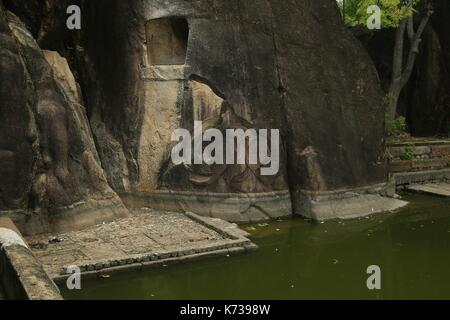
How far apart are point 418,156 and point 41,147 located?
9.25 m

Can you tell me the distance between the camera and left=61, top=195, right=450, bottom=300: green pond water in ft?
19.2

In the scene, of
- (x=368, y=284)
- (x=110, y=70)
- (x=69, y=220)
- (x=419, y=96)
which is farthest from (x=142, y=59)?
(x=419, y=96)

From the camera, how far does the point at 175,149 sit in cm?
919

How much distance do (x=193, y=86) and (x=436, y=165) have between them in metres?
7.27

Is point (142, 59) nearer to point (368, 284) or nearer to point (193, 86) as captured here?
point (193, 86)

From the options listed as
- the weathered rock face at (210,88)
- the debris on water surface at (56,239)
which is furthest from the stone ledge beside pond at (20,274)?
the weathered rock face at (210,88)

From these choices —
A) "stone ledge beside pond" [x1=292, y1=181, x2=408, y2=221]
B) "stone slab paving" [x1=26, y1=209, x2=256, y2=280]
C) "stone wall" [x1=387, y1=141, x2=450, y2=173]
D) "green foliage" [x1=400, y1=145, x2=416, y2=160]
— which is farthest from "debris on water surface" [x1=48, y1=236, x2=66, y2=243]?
"green foliage" [x1=400, y1=145, x2=416, y2=160]

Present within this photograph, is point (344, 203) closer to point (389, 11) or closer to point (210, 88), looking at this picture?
point (210, 88)

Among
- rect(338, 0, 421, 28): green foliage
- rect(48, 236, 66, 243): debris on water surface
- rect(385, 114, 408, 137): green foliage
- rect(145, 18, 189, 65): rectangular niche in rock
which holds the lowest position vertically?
rect(48, 236, 66, 243): debris on water surface

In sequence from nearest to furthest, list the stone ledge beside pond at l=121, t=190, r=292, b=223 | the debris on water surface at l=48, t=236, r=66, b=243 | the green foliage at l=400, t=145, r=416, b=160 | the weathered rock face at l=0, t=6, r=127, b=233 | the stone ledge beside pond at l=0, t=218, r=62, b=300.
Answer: the stone ledge beside pond at l=0, t=218, r=62, b=300 < the weathered rock face at l=0, t=6, r=127, b=233 < the debris on water surface at l=48, t=236, r=66, b=243 < the stone ledge beside pond at l=121, t=190, r=292, b=223 < the green foliage at l=400, t=145, r=416, b=160

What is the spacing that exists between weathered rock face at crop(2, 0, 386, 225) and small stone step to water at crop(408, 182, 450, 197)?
242cm

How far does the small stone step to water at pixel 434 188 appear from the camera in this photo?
11.6 m

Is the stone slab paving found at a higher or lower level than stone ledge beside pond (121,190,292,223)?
lower

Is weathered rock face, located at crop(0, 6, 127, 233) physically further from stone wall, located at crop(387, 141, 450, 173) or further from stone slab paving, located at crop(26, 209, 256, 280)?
stone wall, located at crop(387, 141, 450, 173)
